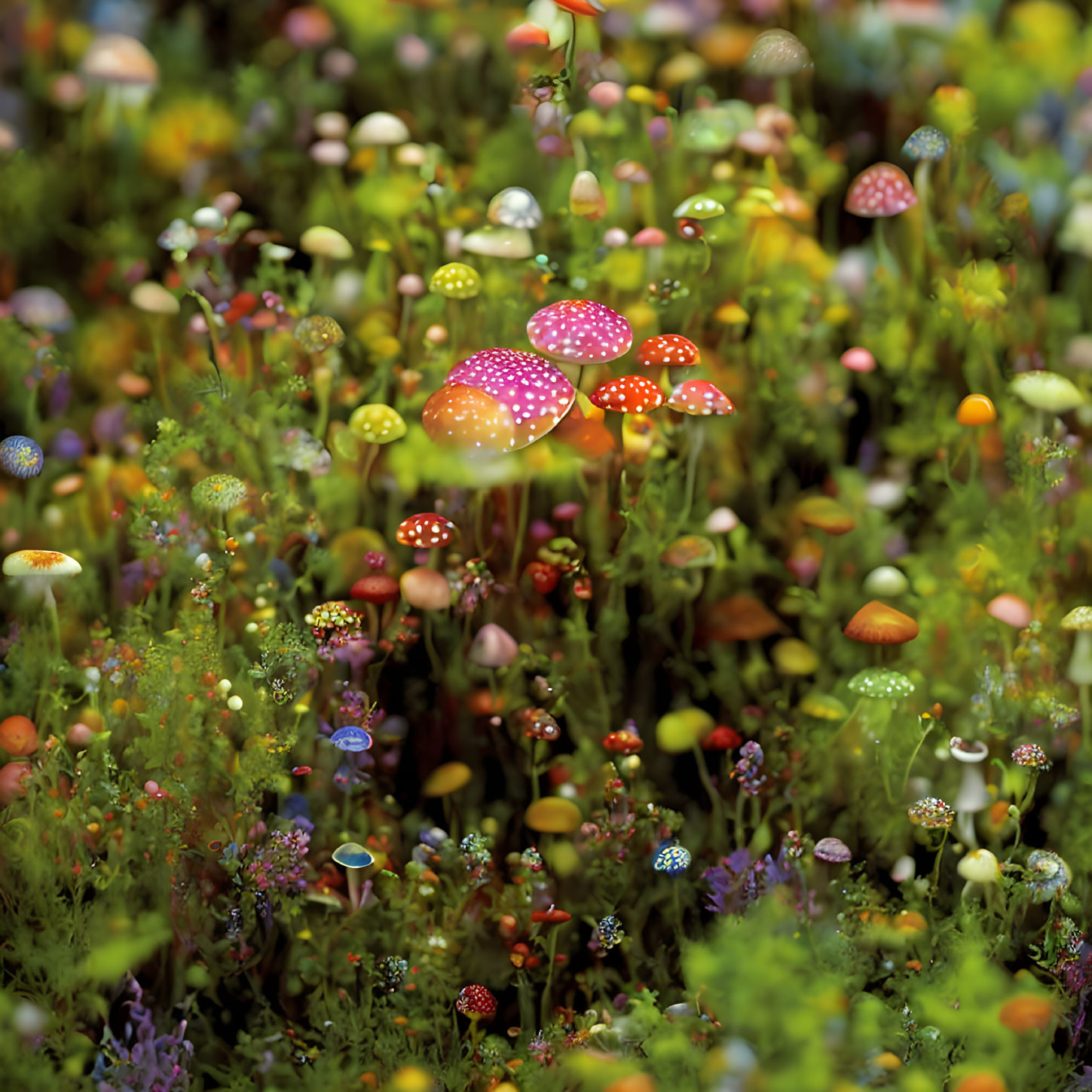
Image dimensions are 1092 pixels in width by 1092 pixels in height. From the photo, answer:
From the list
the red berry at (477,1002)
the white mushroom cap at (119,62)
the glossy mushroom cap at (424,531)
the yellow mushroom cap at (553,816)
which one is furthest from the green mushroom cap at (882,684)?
the white mushroom cap at (119,62)

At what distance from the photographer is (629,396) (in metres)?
2.95

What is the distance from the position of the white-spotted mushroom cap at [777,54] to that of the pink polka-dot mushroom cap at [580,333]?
0.88 metres

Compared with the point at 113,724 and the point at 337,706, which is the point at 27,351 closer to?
the point at 113,724

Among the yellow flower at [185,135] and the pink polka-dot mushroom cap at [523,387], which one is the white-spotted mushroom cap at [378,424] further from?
the yellow flower at [185,135]

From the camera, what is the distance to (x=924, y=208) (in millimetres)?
3191

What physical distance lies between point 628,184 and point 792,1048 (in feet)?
8.02

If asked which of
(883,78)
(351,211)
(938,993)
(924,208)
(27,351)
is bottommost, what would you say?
(938,993)

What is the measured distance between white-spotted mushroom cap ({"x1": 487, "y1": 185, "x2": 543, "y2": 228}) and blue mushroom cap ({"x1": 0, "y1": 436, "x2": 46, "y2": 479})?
4.88 feet

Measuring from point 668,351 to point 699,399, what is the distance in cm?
16

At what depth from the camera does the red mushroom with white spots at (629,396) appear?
2.95 m

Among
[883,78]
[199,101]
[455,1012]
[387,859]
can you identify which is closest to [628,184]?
[883,78]

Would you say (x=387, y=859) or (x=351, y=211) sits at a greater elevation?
(x=351, y=211)

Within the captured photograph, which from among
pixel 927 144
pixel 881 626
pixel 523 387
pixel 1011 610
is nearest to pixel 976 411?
pixel 1011 610

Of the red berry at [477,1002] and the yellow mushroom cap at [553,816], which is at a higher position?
the yellow mushroom cap at [553,816]
